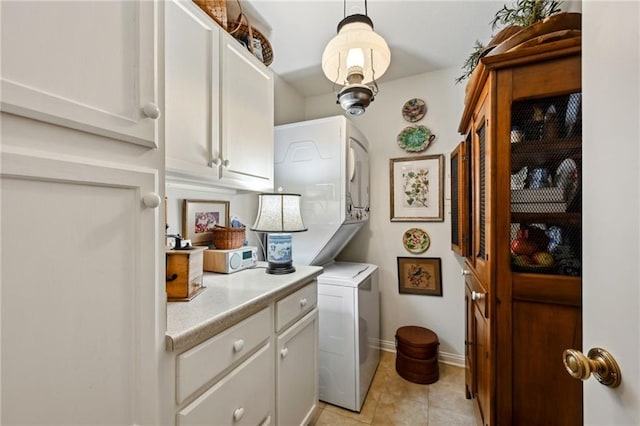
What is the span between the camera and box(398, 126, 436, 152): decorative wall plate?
248 cm

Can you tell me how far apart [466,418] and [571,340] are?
120 centimetres

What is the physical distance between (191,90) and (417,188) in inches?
81.1

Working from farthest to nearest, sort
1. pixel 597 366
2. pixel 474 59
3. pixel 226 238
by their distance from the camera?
pixel 226 238
pixel 474 59
pixel 597 366

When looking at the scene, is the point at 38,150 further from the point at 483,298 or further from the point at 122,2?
the point at 483,298

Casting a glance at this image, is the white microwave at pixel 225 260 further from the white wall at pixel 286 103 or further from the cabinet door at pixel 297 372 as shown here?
the white wall at pixel 286 103

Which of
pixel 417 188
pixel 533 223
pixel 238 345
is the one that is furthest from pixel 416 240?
pixel 238 345

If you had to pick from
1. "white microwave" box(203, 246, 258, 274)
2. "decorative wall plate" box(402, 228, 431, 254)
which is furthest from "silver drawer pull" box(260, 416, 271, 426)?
"decorative wall plate" box(402, 228, 431, 254)

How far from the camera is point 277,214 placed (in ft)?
4.98

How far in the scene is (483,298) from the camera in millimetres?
1203

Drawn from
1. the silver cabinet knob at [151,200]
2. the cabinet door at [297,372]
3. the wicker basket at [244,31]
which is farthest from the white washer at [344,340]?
the wicker basket at [244,31]

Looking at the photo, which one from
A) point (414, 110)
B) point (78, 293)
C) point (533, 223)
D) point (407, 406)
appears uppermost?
point (414, 110)

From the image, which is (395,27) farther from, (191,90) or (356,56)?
(191,90)

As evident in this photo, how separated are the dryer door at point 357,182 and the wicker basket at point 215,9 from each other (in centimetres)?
112

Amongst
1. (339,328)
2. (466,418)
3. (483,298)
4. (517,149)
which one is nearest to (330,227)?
(339,328)
